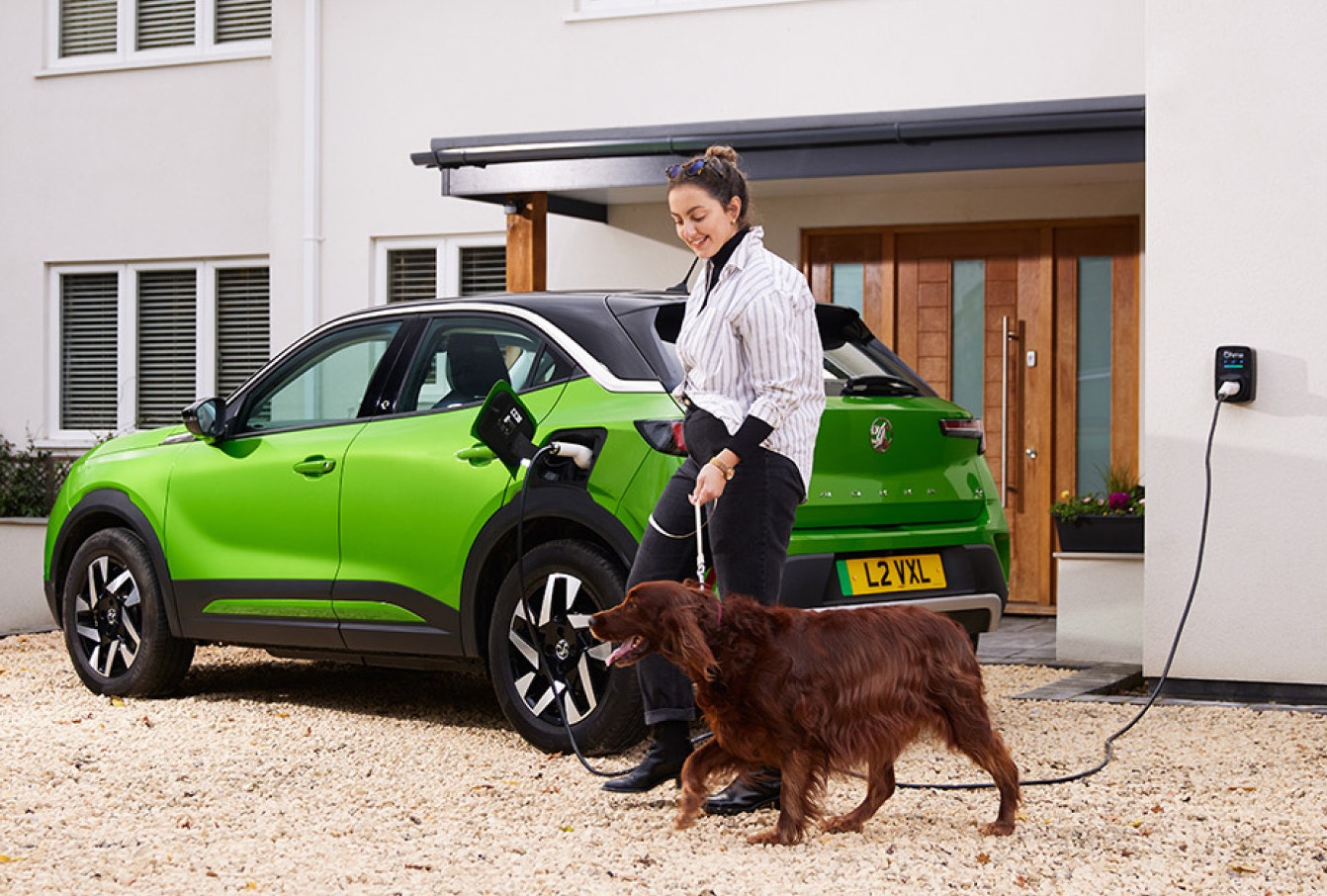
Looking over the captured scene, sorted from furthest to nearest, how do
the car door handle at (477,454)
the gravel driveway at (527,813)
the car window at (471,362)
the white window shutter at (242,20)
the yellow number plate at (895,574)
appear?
the white window shutter at (242,20)
the car window at (471,362)
the car door handle at (477,454)
the yellow number plate at (895,574)
the gravel driveway at (527,813)

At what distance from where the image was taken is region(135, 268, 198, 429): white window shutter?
14867 mm

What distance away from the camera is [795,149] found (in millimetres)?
10430

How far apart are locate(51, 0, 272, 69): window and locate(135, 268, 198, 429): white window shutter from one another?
6.11 feet

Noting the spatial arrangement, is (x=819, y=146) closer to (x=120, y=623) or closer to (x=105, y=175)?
(x=120, y=623)

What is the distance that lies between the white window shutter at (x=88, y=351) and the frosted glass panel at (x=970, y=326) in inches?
295

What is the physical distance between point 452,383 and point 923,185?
5.30 m

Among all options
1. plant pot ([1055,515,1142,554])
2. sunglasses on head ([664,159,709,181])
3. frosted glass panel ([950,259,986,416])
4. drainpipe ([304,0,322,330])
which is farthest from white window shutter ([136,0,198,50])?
sunglasses on head ([664,159,709,181])

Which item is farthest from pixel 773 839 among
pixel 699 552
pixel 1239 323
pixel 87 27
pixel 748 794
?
pixel 87 27

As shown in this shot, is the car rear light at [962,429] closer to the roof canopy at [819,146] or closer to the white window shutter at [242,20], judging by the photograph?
the roof canopy at [819,146]

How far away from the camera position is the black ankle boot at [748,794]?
5.21 meters

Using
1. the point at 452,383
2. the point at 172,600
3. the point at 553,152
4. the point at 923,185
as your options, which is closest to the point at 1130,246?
the point at 923,185

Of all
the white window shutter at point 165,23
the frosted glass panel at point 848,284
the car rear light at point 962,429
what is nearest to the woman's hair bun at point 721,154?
the car rear light at point 962,429

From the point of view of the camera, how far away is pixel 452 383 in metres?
6.93

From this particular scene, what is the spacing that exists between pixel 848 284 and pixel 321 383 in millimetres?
5402
